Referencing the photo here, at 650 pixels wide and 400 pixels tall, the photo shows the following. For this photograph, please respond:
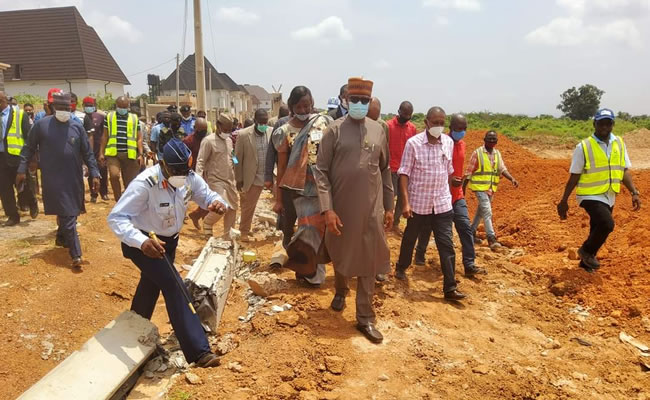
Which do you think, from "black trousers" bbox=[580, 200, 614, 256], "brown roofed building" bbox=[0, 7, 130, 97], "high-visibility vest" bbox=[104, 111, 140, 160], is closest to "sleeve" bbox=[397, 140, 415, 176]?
"black trousers" bbox=[580, 200, 614, 256]

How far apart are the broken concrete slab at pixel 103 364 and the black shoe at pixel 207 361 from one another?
0.39m

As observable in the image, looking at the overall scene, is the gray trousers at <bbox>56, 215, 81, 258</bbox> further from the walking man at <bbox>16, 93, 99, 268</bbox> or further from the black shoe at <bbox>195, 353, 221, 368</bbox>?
the black shoe at <bbox>195, 353, 221, 368</bbox>

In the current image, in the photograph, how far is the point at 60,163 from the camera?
5434mm

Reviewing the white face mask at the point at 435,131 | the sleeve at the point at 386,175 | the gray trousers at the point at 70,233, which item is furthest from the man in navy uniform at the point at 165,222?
the white face mask at the point at 435,131

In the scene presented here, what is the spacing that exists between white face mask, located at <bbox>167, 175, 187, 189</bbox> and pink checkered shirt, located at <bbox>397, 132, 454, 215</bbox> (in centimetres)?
236

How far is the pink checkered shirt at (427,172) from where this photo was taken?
511 centimetres

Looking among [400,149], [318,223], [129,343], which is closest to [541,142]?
[400,149]

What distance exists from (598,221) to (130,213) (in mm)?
5000

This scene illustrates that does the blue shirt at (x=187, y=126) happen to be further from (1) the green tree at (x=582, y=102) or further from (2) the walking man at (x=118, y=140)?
(1) the green tree at (x=582, y=102)

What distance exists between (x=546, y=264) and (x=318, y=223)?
374 cm

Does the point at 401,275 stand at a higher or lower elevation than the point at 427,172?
lower

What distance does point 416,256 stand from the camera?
6.41m

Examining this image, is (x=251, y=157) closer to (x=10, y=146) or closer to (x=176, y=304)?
(x=10, y=146)

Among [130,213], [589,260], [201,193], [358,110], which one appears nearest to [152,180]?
[130,213]
